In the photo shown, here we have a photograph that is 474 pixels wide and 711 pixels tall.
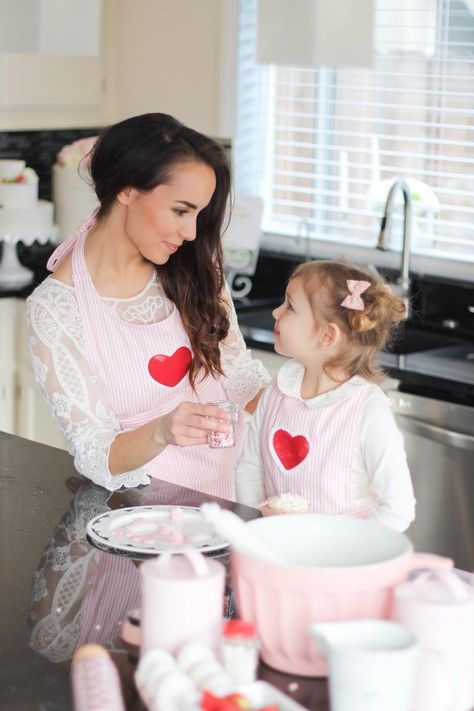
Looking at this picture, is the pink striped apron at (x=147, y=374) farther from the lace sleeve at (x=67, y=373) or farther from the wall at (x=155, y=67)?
the wall at (x=155, y=67)

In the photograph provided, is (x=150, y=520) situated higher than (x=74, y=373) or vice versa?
(x=74, y=373)

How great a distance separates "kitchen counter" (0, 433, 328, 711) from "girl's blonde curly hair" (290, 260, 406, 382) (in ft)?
1.29

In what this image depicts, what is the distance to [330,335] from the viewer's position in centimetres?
216

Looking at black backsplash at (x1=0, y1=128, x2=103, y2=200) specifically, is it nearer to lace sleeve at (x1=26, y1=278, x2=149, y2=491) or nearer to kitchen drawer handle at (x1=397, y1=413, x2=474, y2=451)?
kitchen drawer handle at (x1=397, y1=413, x2=474, y2=451)

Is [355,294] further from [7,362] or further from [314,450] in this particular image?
[7,362]

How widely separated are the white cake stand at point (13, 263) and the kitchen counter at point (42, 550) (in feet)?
6.49

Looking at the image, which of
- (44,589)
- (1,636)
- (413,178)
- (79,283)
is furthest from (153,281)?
(413,178)

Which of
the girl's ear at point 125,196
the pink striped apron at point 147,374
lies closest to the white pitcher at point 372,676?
the pink striped apron at point 147,374

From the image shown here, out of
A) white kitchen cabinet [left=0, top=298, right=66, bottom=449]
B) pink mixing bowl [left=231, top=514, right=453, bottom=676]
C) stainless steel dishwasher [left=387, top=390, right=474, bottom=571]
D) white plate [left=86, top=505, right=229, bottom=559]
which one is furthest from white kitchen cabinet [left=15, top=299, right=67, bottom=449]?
pink mixing bowl [left=231, top=514, right=453, bottom=676]

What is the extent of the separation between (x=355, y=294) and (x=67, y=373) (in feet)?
1.81

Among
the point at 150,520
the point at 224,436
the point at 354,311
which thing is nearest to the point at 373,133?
the point at 354,311

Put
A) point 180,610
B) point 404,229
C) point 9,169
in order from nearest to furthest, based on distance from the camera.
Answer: point 180,610
point 404,229
point 9,169

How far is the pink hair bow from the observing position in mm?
2107

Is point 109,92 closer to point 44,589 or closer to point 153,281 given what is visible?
point 153,281
